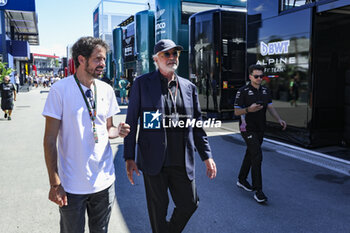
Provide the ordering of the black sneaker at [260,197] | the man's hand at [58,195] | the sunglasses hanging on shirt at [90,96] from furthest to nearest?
the black sneaker at [260,197], the sunglasses hanging on shirt at [90,96], the man's hand at [58,195]

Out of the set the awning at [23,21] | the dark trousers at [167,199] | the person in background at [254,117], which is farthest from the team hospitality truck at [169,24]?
the awning at [23,21]

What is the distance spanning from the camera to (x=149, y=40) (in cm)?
1628

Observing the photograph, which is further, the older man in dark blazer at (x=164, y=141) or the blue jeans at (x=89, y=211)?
the older man in dark blazer at (x=164, y=141)

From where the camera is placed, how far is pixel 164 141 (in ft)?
8.20

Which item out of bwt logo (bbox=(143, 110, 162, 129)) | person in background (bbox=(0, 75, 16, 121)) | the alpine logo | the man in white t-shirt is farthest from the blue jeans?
the alpine logo

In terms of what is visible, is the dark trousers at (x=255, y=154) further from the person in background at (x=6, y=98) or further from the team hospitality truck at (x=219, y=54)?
the person in background at (x=6, y=98)

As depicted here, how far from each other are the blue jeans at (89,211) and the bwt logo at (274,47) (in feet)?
20.3

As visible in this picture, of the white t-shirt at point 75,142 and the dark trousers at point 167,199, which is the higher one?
the white t-shirt at point 75,142

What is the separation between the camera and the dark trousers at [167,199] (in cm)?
249

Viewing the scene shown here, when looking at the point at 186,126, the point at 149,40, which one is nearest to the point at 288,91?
the point at 186,126

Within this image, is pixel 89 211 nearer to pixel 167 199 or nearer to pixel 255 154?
pixel 167 199

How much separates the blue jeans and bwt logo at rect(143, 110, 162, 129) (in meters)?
0.58

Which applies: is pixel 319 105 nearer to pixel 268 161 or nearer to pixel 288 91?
pixel 288 91

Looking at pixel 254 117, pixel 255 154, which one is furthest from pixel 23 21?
pixel 255 154
